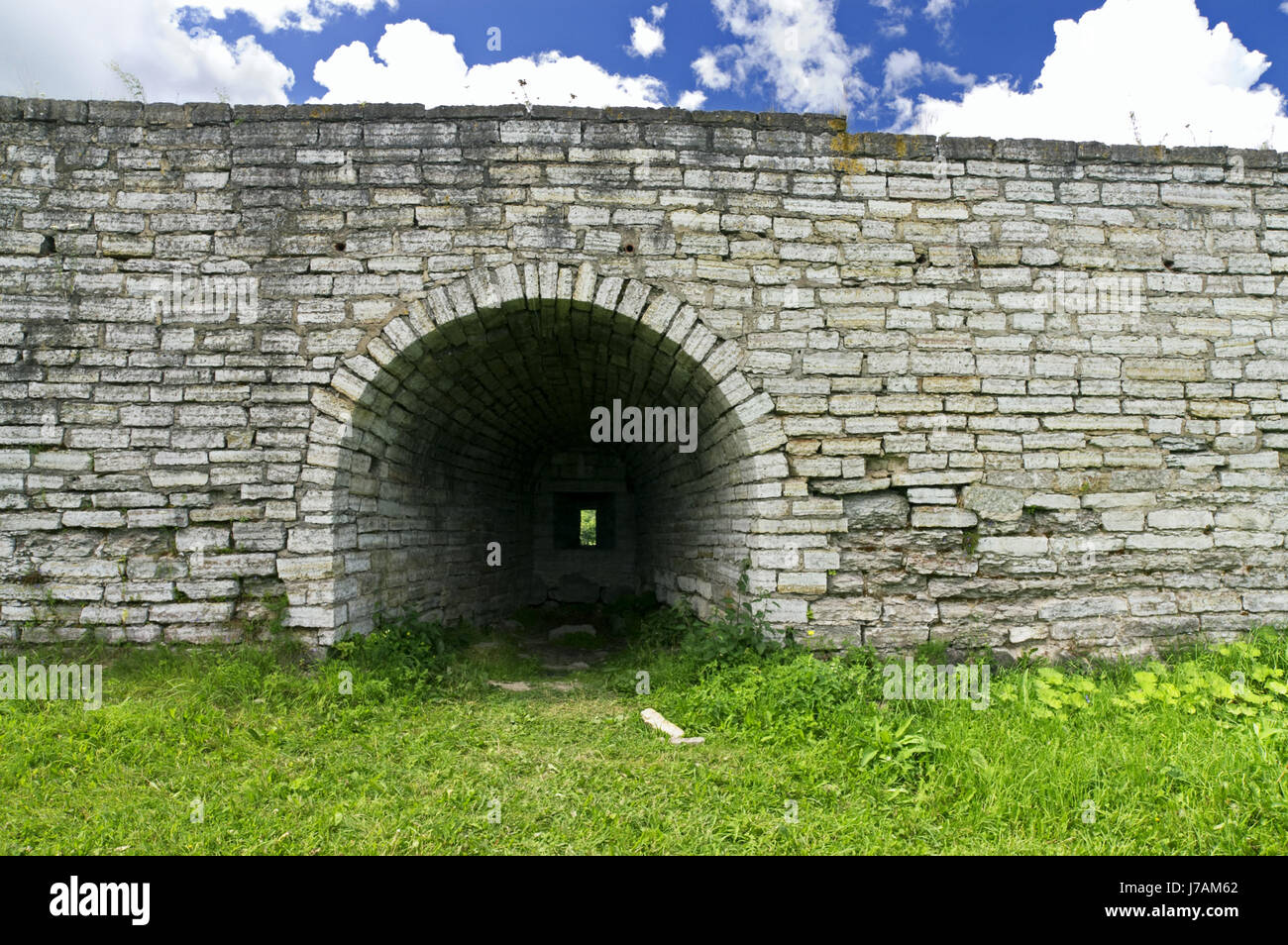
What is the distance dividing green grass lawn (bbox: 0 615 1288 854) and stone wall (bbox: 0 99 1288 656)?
47 centimetres

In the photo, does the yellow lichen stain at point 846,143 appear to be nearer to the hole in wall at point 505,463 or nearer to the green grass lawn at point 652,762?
the hole in wall at point 505,463

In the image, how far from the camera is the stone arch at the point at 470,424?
4.68m

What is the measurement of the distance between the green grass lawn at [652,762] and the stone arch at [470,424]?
0.84 m

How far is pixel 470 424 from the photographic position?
6820 millimetres

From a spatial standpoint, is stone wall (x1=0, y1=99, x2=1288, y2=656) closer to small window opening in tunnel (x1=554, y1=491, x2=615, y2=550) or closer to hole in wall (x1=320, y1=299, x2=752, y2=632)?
hole in wall (x1=320, y1=299, x2=752, y2=632)

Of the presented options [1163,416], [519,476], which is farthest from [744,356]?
[519,476]

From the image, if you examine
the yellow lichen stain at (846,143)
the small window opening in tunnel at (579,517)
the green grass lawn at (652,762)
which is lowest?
the green grass lawn at (652,762)

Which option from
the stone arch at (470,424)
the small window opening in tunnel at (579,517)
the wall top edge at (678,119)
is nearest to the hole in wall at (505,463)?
the stone arch at (470,424)

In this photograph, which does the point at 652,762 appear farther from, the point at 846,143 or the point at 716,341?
the point at 846,143

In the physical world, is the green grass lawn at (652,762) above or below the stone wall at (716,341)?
below

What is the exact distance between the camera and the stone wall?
182 inches

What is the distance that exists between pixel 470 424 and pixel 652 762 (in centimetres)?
426

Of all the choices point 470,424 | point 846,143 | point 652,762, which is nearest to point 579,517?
point 470,424

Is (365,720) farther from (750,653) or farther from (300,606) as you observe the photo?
(750,653)
